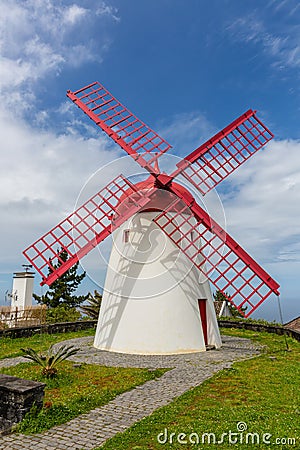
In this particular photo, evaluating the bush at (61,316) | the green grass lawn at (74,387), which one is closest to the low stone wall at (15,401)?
the green grass lawn at (74,387)

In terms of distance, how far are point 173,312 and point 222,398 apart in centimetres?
472

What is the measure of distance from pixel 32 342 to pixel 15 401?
29.6 ft

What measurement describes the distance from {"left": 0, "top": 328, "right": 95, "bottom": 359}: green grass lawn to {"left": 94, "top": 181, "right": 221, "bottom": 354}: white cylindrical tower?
2.44m

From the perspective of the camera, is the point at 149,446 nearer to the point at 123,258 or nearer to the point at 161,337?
the point at 161,337

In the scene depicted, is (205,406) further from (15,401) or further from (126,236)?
(126,236)

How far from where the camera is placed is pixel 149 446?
4223mm

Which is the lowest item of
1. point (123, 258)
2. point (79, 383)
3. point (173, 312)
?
point (79, 383)

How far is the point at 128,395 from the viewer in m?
6.55

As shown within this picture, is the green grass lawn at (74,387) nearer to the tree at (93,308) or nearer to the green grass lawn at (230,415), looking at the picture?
the green grass lawn at (230,415)

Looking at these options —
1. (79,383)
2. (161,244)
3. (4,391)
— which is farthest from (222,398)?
(161,244)

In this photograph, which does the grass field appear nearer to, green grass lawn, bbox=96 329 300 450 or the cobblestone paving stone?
green grass lawn, bbox=96 329 300 450

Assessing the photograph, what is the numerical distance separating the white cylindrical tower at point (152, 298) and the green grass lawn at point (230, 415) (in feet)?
9.09

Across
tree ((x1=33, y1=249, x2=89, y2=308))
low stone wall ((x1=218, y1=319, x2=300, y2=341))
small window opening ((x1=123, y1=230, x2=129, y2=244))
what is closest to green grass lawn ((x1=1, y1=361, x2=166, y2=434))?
small window opening ((x1=123, y1=230, x2=129, y2=244))

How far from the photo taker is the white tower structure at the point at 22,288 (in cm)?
2133
